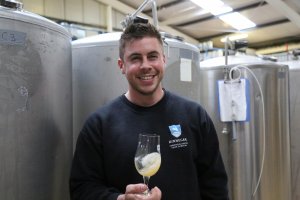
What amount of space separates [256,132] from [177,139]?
1.49 m

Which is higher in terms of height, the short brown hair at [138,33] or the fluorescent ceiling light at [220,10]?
the fluorescent ceiling light at [220,10]

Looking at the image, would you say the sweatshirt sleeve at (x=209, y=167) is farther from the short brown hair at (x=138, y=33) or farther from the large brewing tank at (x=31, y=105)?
the large brewing tank at (x=31, y=105)

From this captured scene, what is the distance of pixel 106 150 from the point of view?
125 centimetres

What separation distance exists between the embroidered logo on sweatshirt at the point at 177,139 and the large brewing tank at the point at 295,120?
7.73ft

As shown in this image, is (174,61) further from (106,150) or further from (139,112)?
(106,150)

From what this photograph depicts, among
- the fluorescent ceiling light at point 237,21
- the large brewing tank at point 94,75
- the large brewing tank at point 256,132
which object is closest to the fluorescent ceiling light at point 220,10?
the fluorescent ceiling light at point 237,21

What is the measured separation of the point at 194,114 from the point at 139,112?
232 millimetres

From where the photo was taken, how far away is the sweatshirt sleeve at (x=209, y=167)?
1.36 meters

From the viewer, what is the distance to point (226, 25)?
630 centimetres

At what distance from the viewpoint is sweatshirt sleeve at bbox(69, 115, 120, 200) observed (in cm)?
120

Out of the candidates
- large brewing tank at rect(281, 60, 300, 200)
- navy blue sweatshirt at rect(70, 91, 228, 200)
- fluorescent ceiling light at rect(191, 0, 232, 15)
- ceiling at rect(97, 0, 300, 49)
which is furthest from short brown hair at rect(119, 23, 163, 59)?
fluorescent ceiling light at rect(191, 0, 232, 15)

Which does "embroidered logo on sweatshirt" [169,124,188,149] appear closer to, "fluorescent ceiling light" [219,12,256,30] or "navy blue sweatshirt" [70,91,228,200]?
"navy blue sweatshirt" [70,91,228,200]

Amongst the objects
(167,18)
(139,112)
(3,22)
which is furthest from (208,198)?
(167,18)

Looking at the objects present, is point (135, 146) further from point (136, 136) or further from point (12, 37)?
point (12, 37)
